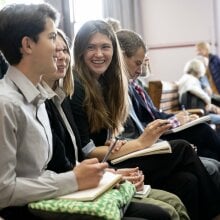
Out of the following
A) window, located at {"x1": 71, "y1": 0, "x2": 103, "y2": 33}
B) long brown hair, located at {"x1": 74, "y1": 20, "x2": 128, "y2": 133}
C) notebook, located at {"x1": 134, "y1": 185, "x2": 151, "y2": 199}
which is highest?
window, located at {"x1": 71, "y1": 0, "x2": 103, "y2": 33}

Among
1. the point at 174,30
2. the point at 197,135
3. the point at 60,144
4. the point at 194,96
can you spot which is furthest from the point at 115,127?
the point at 174,30

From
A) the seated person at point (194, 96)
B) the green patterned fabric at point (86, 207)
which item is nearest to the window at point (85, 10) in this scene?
the seated person at point (194, 96)

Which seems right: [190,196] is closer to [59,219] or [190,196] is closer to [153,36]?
[59,219]

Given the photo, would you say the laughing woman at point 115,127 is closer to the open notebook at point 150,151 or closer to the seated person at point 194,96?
the open notebook at point 150,151

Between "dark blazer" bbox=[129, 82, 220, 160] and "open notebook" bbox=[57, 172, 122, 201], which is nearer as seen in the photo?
"open notebook" bbox=[57, 172, 122, 201]

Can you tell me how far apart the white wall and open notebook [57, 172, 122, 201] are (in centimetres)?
445

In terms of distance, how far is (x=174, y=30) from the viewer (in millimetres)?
5516

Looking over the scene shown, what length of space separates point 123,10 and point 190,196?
3776 mm

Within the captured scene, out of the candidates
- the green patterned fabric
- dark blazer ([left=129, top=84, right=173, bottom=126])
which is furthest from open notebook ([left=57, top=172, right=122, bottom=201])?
dark blazer ([left=129, top=84, right=173, bottom=126])

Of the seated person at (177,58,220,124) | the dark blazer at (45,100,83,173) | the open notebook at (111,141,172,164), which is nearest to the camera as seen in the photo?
the dark blazer at (45,100,83,173)

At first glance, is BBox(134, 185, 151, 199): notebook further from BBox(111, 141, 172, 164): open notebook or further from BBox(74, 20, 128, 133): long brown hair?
BBox(74, 20, 128, 133): long brown hair

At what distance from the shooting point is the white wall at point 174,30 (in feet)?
17.8

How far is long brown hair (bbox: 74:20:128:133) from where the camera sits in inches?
68.7

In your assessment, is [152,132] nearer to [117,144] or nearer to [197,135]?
[117,144]
